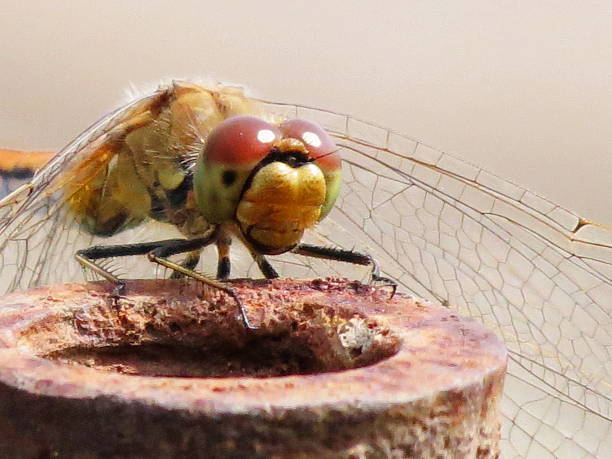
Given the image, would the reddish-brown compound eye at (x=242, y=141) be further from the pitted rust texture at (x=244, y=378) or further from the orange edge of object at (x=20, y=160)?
the orange edge of object at (x=20, y=160)

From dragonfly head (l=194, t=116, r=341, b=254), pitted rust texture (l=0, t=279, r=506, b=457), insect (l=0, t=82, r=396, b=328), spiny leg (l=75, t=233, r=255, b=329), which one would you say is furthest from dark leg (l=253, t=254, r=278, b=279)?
pitted rust texture (l=0, t=279, r=506, b=457)

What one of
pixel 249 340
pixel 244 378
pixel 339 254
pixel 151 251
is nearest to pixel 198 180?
pixel 151 251

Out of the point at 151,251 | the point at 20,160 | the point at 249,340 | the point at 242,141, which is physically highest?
the point at 242,141

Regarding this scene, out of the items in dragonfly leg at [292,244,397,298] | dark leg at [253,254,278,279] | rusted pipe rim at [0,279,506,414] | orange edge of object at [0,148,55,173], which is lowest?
orange edge of object at [0,148,55,173]

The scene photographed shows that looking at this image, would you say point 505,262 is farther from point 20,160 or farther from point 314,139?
point 20,160

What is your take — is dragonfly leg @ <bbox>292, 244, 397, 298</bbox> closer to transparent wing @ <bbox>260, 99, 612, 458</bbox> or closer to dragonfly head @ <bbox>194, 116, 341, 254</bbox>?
dragonfly head @ <bbox>194, 116, 341, 254</bbox>

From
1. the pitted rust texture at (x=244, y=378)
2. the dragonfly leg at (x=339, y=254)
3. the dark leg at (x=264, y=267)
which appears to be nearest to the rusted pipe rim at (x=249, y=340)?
the pitted rust texture at (x=244, y=378)
